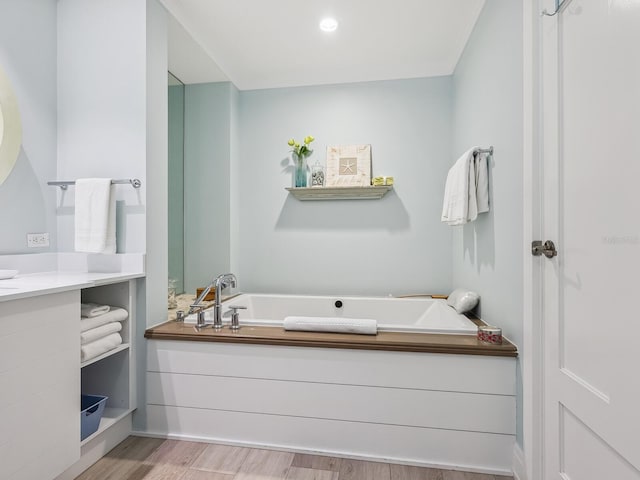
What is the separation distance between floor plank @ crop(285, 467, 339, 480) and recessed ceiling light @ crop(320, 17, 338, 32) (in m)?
2.55

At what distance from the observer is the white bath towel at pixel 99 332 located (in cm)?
157

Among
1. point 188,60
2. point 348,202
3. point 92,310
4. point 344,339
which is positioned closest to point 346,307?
point 348,202

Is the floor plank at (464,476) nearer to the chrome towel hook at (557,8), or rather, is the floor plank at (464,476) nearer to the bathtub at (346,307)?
the bathtub at (346,307)

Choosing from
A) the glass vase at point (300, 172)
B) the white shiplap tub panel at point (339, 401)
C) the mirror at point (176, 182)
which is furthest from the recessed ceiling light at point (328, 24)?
the white shiplap tub panel at point (339, 401)

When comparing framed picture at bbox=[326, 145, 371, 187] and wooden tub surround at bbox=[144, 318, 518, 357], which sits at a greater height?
framed picture at bbox=[326, 145, 371, 187]

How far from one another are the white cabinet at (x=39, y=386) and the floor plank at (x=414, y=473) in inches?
55.6

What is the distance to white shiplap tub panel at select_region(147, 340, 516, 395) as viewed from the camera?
163cm

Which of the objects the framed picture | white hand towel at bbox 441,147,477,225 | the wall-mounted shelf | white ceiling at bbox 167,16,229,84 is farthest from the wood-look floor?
white ceiling at bbox 167,16,229,84

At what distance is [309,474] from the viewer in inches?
63.2

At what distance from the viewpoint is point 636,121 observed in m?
0.92

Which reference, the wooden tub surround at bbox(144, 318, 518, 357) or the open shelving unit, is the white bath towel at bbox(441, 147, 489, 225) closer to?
the wooden tub surround at bbox(144, 318, 518, 357)

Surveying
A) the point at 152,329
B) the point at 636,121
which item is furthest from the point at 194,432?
the point at 636,121

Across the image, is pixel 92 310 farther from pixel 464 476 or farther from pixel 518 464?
pixel 518 464

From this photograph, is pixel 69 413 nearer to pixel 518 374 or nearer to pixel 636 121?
pixel 518 374
